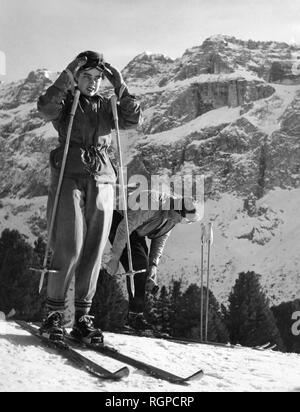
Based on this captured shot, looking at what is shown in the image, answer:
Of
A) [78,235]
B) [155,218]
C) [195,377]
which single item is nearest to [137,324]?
[155,218]

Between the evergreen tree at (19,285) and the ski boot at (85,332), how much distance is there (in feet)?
99.4

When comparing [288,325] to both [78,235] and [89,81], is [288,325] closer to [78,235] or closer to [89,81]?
[89,81]

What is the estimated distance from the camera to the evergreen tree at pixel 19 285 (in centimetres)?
3744

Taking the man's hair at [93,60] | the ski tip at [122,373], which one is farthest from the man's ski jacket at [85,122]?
the ski tip at [122,373]

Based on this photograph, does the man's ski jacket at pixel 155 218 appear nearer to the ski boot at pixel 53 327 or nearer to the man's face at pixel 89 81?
the man's face at pixel 89 81

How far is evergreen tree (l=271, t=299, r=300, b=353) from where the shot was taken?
54.0 metres

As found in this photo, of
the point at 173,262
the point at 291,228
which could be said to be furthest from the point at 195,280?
the point at 291,228

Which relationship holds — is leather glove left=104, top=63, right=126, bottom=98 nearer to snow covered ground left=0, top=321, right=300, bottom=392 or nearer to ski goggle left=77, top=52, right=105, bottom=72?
ski goggle left=77, top=52, right=105, bottom=72

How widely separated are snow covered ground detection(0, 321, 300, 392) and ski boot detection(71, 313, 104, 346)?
25 centimetres

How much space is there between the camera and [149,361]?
16.3ft

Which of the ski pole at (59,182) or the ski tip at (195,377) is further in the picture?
the ski pole at (59,182)

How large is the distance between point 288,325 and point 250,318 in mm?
17414

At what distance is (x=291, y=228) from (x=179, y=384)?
175 m

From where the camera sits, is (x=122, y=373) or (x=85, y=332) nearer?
(x=122, y=373)
